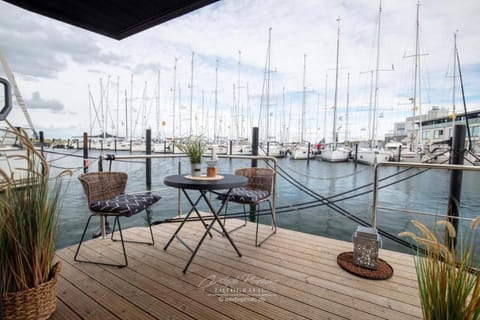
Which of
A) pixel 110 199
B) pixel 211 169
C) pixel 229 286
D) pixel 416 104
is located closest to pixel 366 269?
pixel 229 286

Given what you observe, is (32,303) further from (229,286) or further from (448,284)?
(448,284)

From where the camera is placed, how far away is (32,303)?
1227 mm

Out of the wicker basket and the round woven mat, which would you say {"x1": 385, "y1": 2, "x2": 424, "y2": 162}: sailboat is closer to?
the round woven mat

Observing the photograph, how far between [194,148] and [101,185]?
976 mm

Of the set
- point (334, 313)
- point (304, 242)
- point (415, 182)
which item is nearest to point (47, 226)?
point (334, 313)

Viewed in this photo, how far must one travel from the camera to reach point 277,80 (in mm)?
14953

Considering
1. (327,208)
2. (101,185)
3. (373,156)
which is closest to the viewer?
(101,185)

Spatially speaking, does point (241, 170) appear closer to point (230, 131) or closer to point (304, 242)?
point (304, 242)

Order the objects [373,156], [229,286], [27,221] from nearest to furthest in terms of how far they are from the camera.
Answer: [27,221] < [229,286] < [373,156]

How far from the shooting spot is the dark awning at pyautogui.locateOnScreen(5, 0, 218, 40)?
187cm

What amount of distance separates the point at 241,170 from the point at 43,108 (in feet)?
16.1

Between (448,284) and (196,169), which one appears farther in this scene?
(196,169)

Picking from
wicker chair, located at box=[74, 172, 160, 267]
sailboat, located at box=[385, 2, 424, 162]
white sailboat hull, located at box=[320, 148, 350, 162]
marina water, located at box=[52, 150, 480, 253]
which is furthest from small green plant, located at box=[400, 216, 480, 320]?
white sailboat hull, located at box=[320, 148, 350, 162]

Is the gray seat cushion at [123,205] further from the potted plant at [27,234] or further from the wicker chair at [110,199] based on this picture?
the potted plant at [27,234]
